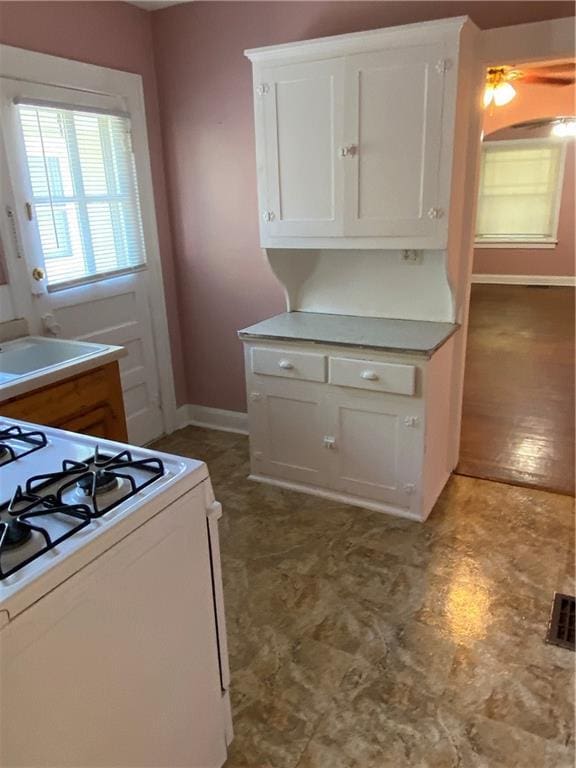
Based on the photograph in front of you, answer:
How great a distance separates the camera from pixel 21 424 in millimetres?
1594

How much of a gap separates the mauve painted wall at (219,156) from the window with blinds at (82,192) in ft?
1.08

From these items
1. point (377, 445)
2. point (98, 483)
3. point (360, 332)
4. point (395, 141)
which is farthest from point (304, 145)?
point (98, 483)

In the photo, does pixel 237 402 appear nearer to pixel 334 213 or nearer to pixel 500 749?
pixel 334 213

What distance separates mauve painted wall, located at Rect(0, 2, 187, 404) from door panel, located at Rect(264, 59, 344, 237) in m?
0.97

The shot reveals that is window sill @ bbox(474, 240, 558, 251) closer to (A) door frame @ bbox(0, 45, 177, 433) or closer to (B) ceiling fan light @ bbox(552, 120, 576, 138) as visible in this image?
(B) ceiling fan light @ bbox(552, 120, 576, 138)

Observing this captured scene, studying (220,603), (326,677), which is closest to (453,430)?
(326,677)

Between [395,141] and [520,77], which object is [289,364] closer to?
[395,141]

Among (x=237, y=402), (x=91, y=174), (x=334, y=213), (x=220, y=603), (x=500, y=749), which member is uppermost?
(x=91, y=174)

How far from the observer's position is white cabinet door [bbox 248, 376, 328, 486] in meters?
2.84

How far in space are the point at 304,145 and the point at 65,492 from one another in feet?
6.60

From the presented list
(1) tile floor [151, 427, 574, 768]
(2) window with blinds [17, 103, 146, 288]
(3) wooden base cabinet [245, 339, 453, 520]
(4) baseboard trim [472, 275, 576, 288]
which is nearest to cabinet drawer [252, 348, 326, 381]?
(3) wooden base cabinet [245, 339, 453, 520]

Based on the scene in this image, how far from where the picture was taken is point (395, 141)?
2.45 meters

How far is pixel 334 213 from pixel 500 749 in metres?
2.13

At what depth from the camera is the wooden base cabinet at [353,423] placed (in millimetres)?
2570
